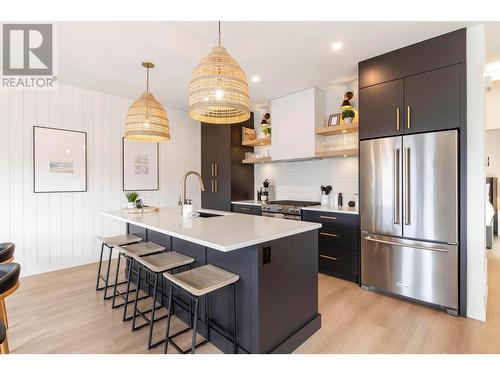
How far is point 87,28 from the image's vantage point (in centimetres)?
238

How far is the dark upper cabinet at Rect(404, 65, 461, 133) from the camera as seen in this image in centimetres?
247

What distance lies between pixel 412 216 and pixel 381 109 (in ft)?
4.00

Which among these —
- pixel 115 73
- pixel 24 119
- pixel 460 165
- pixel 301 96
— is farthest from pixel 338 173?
pixel 24 119

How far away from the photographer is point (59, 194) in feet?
12.5

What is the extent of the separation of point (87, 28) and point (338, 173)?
354cm

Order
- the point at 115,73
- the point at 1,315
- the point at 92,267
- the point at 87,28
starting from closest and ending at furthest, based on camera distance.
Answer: the point at 1,315 → the point at 87,28 → the point at 115,73 → the point at 92,267

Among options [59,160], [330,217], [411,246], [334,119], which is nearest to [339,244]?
[330,217]

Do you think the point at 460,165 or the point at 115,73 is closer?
the point at 460,165

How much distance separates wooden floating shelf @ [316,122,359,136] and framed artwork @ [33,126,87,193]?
11.9 ft

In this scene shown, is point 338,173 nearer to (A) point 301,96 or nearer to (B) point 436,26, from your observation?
(A) point 301,96

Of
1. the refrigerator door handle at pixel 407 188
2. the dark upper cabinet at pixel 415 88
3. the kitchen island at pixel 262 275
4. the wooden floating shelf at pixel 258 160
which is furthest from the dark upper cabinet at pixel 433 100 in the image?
the wooden floating shelf at pixel 258 160

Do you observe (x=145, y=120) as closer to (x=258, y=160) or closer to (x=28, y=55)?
(x=28, y=55)

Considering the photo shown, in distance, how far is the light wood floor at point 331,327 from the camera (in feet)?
6.52

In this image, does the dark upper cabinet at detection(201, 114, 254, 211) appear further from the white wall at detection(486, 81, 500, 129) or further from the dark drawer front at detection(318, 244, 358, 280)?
the white wall at detection(486, 81, 500, 129)
